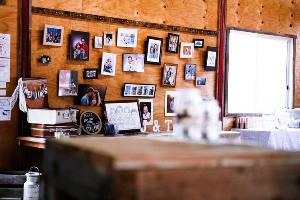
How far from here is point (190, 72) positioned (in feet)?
20.1

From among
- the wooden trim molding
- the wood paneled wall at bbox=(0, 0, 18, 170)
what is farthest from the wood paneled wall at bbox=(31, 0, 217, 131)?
the wood paneled wall at bbox=(0, 0, 18, 170)

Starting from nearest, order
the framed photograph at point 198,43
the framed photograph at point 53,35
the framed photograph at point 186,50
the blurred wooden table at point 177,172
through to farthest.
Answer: the blurred wooden table at point 177,172 < the framed photograph at point 53,35 < the framed photograph at point 186,50 < the framed photograph at point 198,43

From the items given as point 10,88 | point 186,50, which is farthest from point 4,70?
point 186,50

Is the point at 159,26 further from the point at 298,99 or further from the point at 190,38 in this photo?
the point at 298,99

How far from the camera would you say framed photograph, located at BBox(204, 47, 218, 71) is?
630 centimetres

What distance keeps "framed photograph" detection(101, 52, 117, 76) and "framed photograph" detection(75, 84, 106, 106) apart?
186mm

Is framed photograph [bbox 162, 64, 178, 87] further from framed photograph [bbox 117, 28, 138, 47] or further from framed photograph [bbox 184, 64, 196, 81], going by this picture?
framed photograph [bbox 117, 28, 138, 47]

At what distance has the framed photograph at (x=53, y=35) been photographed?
16.0 ft

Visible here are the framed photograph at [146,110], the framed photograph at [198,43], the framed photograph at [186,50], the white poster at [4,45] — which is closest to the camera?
the white poster at [4,45]

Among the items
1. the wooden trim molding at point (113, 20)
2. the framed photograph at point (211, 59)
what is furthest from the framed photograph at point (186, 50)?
the framed photograph at point (211, 59)

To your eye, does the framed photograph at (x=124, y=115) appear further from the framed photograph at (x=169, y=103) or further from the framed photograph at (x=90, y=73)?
the framed photograph at (x=169, y=103)

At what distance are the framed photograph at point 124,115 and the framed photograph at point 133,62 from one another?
1.32ft

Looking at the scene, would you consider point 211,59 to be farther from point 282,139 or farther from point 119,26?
point 119,26

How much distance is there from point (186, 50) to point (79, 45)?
5.15ft
